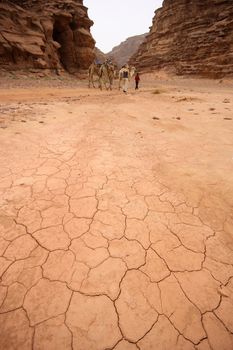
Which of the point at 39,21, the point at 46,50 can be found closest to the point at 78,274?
the point at 46,50

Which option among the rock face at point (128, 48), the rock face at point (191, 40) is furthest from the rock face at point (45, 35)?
the rock face at point (128, 48)

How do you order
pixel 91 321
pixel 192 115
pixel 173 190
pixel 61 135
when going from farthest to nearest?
pixel 192 115 < pixel 61 135 < pixel 173 190 < pixel 91 321

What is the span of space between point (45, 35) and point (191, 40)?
2032cm

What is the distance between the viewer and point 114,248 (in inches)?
64.6

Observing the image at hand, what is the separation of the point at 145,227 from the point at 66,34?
20.8 meters

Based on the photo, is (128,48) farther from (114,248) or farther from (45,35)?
(114,248)

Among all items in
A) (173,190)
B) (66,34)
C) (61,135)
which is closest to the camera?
(173,190)

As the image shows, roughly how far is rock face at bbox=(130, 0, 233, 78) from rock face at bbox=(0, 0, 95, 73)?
1400 cm

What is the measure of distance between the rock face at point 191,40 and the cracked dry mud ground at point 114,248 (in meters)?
25.1

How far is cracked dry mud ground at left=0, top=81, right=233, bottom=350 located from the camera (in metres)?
1.20

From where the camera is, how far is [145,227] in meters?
1.84

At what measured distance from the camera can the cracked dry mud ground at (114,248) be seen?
3.93 ft

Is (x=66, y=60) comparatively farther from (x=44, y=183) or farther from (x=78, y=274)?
(x=78, y=274)

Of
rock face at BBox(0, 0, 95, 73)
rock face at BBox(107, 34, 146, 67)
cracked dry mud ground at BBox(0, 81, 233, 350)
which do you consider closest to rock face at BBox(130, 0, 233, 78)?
rock face at BBox(0, 0, 95, 73)
